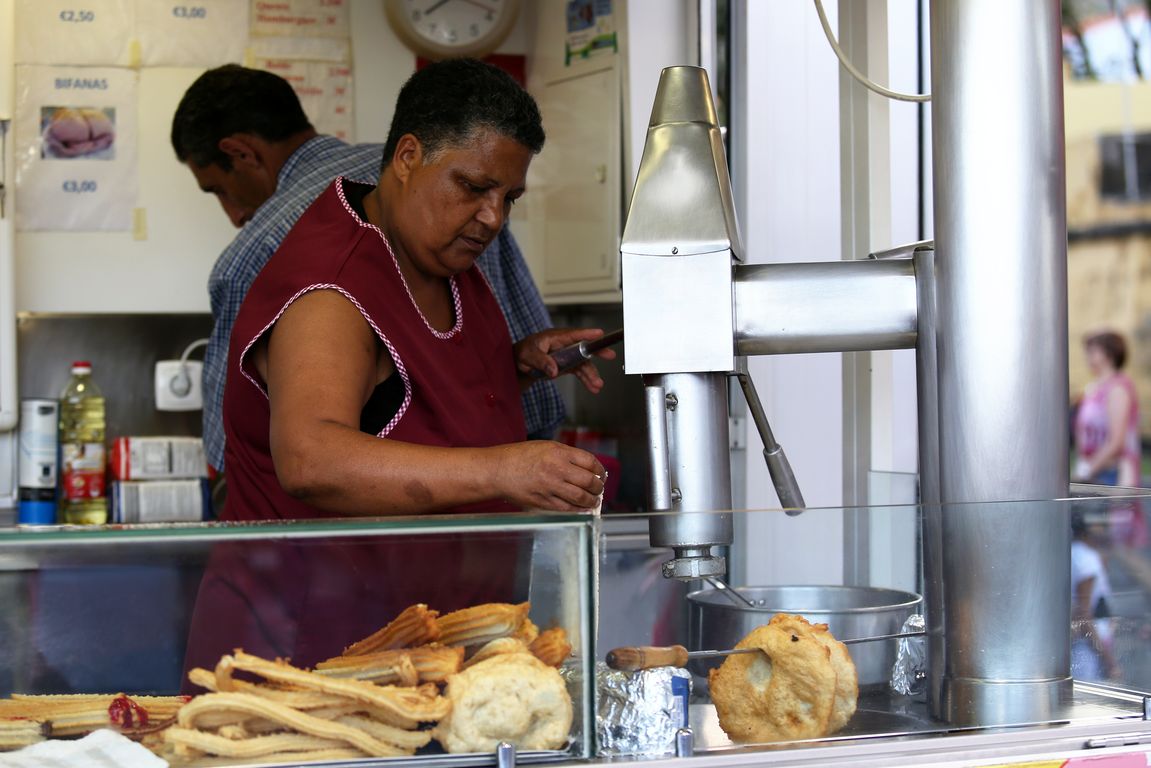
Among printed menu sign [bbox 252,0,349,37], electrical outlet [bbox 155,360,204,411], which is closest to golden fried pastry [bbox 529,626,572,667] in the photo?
electrical outlet [bbox 155,360,204,411]

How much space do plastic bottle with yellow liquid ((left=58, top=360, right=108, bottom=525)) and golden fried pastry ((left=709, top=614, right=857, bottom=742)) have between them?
2.64 metres

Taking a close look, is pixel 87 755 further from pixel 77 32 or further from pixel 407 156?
pixel 77 32

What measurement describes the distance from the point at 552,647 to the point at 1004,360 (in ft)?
1.47

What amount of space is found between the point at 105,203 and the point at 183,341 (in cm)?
44

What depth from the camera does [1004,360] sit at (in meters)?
1.05

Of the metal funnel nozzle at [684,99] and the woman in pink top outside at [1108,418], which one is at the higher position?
the metal funnel nozzle at [684,99]

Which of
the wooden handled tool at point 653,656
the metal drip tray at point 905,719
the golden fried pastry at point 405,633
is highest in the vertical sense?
the golden fried pastry at point 405,633

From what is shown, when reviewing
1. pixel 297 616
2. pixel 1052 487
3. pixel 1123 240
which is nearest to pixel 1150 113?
pixel 1123 240

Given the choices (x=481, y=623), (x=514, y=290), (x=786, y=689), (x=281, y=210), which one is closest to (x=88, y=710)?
(x=481, y=623)

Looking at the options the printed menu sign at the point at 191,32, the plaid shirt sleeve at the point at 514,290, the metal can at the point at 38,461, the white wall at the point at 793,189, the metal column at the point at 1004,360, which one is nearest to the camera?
the metal column at the point at 1004,360

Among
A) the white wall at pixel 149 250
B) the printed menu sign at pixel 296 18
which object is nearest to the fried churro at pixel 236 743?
the white wall at pixel 149 250

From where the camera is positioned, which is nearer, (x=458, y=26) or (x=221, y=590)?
(x=221, y=590)

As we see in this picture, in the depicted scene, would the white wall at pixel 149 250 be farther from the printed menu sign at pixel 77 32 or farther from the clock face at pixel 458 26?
the clock face at pixel 458 26

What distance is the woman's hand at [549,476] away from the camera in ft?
3.62
